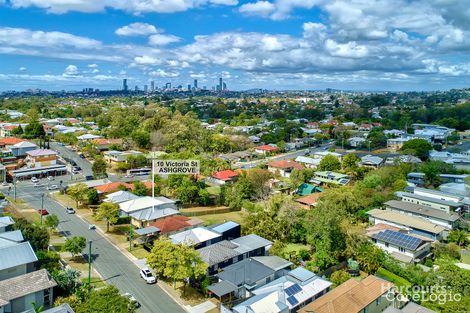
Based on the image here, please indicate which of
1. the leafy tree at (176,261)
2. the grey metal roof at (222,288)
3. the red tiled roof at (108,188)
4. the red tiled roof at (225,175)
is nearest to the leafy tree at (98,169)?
the red tiled roof at (108,188)

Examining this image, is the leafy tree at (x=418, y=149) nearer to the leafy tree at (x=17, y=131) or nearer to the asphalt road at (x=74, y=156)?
the asphalt road at (x=74, y=156)

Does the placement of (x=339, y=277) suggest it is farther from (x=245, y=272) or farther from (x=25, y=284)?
(x=25, y=284)

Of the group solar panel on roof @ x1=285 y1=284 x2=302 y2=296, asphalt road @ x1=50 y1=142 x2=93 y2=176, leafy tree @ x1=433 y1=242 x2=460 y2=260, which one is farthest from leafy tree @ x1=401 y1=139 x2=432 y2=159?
asphalt road @ x1=50 y1=142 x2=93 y2=176

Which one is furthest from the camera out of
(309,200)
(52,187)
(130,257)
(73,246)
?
(52,187)

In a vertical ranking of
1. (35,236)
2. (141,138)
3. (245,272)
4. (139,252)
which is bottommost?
(139,252)

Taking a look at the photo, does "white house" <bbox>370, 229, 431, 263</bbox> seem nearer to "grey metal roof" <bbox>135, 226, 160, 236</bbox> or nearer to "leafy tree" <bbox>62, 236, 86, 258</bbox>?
"grey metal roof" <bbox>135, 226, 160, 236</bbox>

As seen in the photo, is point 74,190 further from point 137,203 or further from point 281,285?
point 281,285

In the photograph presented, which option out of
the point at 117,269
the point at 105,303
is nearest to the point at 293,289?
the point at 105,303
